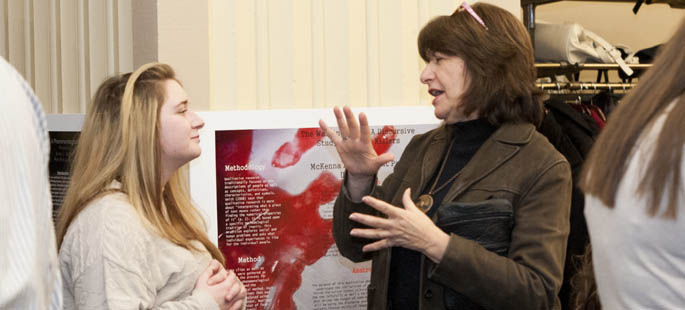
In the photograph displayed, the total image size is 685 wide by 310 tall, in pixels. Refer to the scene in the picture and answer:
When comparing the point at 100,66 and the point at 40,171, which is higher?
the point at 100,66

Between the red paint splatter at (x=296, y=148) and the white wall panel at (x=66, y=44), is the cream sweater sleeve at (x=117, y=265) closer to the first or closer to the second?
the red paint splatter at (x=296, y=148)

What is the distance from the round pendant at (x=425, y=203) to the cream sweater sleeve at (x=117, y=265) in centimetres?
58

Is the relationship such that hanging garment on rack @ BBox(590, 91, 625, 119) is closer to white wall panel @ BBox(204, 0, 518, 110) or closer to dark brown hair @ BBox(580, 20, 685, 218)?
white wall panel @ BBox(204, 0, 518, 110)

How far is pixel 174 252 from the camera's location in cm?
183

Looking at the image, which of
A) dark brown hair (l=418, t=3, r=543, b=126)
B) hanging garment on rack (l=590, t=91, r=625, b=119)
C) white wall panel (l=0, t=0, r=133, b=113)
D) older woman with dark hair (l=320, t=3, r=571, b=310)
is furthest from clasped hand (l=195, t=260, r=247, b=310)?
hanging garment on rack (l=590, t=91, r=625, b=119)

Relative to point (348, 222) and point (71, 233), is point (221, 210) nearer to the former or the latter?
point (348, 222)

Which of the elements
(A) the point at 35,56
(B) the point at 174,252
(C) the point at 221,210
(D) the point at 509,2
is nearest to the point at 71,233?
(B) the point at 174,252

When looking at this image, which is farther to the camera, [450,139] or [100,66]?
[100,66]

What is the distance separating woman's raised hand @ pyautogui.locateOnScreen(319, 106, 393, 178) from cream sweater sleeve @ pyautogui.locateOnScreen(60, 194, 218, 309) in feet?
1.68

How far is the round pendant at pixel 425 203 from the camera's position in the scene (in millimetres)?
1868

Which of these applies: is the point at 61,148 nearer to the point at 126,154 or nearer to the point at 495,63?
the point at 126,154

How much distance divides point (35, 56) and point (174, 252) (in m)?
1.52

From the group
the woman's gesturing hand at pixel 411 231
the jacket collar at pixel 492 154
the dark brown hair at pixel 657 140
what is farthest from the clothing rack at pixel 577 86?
the dark brown hair at pixel 657 140

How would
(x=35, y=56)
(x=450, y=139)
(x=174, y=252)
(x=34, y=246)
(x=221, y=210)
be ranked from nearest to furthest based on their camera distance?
(x=34, y=246) → (x=174, y=252) → (x=450, y=139) → (x=221, y=210) → (x=35, y=56)
